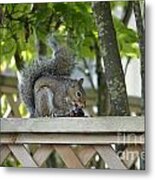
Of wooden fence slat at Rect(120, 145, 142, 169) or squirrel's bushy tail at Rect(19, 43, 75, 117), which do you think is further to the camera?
squirrel's bushy tail at Rect(19, 43, 75, 117)

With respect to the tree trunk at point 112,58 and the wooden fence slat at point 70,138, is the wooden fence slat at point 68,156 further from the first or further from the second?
the tree trunk at point 112,58

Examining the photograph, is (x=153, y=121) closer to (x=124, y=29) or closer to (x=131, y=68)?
(x=131, y=68)

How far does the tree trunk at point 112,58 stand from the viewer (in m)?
2.01

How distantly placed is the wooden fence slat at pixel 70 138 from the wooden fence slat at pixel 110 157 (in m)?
0.02

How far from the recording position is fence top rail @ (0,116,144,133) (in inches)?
77.3

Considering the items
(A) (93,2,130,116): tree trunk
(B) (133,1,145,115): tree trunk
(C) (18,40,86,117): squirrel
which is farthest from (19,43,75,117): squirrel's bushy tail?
(B) (133,1,145,115): tree trunk

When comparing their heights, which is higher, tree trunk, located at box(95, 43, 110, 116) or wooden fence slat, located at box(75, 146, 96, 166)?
tree trunk, located at box(95, 43, 110, 116)

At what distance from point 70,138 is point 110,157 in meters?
0.16

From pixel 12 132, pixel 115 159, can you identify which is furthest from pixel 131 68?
pixel 12 132

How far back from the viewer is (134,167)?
196cm

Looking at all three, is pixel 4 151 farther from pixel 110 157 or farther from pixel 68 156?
pixel 110 157

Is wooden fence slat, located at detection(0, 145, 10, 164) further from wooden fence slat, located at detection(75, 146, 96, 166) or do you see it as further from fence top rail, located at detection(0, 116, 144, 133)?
wooden fence slat, located at detection(75, 146, 96, 166)

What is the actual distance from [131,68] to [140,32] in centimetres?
13

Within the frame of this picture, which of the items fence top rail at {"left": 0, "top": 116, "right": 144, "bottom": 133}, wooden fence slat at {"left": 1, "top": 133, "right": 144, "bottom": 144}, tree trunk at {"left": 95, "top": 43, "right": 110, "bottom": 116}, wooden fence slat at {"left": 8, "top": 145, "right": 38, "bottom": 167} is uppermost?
tree trunk at {"left": 95, "top": 43, "right": 110, "bottom": 116}
